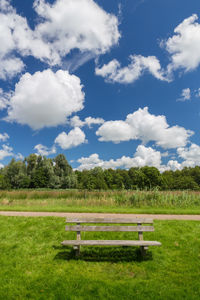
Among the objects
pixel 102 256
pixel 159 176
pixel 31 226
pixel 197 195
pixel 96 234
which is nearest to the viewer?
pixel 102 256

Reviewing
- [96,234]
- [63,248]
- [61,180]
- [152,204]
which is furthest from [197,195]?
[61,180]

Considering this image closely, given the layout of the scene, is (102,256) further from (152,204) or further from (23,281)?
(152,204)

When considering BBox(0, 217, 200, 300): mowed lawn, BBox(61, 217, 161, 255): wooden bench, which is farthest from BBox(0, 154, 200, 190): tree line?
BBox(61, 217, 161, 255): wooden bench

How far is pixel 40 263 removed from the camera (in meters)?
4.71

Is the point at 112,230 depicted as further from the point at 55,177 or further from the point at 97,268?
the point at 55,177

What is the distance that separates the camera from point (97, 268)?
174 inches

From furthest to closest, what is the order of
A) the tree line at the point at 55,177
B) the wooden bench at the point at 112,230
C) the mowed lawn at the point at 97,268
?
the tree line at the point at 55,177, the wooden bench at the point at 112,230, the mowed lawn at the point at 97,268

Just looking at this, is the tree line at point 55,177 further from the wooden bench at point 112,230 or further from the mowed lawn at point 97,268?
the wooden bench at point 112,230

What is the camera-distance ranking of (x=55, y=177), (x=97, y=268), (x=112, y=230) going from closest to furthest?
(x=97, y=268) < (x=112, y=230) < (x=55, y=177)

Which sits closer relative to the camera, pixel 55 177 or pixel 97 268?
pixel 97 268

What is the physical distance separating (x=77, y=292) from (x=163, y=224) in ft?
17.1

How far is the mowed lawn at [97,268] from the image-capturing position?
347 cm

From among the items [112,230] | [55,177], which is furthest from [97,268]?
[55,177]

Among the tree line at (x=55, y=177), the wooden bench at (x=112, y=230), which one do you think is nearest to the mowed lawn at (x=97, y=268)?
the wooden bench at (x=112, y=230)
